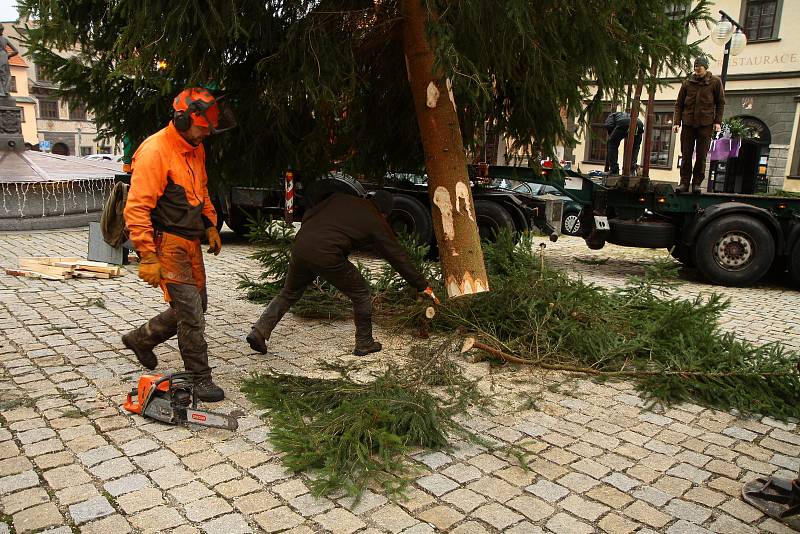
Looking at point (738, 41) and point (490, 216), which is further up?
point (738, 41)

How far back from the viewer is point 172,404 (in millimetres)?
3967

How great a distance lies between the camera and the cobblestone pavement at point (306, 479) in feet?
10.1

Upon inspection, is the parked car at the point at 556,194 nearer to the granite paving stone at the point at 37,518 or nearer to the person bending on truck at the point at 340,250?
the person bending on truck at the point at 340,250

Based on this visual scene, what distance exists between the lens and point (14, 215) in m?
12.8

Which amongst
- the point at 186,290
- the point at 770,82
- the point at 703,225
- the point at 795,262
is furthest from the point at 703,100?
the point at 770,82

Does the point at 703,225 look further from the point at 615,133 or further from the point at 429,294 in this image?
the point at 429,294

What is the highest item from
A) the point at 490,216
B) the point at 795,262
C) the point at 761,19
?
the point at 761,19

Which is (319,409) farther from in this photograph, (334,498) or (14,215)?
(14,215)

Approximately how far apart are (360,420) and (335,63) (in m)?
2.87

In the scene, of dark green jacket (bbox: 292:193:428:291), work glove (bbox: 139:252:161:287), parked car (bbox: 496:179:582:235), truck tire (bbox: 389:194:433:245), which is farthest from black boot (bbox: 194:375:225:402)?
parked car (bbox: 496:179:582:235)

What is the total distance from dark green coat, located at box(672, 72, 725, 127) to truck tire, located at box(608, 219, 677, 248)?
1.61 meters

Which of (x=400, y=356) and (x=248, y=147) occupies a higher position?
(x=248, y=147)

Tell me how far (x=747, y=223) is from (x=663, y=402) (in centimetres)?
570

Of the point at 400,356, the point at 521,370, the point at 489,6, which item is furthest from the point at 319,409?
the point at 489,6
